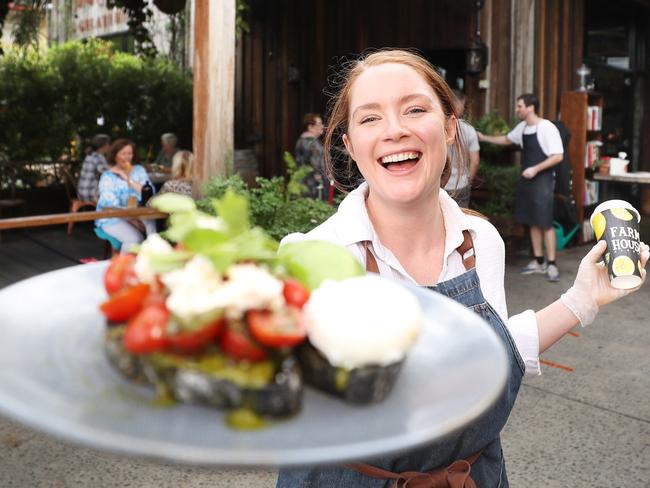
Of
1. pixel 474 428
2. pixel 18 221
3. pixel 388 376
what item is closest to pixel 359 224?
pixel 474 428

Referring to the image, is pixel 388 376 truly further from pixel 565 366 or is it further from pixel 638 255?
pixel 565 366

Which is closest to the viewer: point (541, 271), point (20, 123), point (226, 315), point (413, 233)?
point (226, 315)

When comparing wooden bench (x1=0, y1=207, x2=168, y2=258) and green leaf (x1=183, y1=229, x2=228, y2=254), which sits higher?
green leaf (x1=183, y1=229, x2=228, y2=254)

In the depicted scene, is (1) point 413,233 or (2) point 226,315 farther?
(1) point 413,233

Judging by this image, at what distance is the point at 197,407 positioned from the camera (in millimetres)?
835

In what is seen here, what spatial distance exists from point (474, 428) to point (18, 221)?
4.26 m

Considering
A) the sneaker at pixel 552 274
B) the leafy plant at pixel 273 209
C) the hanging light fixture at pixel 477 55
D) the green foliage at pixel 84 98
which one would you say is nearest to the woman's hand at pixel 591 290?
the leafy plant at pixel 273 209

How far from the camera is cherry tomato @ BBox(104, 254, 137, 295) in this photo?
1.01 meters

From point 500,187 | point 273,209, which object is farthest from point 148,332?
point 500,187

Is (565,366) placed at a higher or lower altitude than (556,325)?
lower

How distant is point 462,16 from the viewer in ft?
32.0

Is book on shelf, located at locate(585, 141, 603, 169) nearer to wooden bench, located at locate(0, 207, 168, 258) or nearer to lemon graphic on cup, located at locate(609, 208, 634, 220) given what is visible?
wooden bench, located at locate(0, 207, 168, 258)

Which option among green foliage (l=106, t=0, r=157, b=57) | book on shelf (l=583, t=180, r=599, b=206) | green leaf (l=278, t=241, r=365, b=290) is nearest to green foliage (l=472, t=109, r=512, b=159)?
book on shelf (l=583, t=180, r=599, b=206)

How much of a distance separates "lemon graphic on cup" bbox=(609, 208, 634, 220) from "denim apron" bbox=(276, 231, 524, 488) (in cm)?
36
